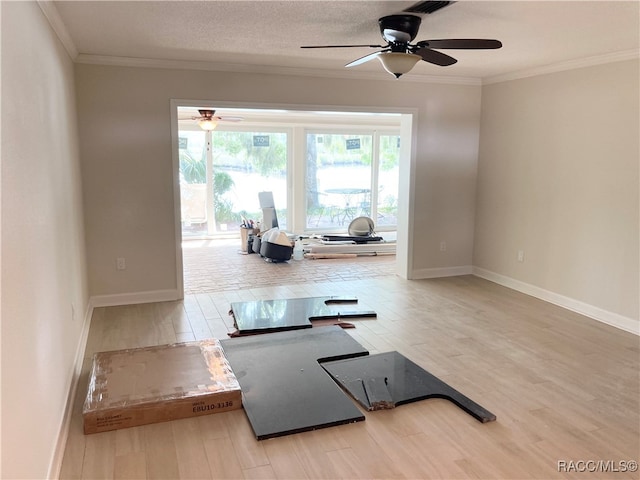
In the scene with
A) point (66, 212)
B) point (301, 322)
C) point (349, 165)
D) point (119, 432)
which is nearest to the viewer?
point (119, 432)

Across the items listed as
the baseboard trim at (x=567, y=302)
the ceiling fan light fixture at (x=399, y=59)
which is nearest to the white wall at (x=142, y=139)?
the ceiling fan light fixture at (x=399, y=59)

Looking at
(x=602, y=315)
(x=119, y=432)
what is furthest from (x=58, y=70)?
(x=602, y=315)

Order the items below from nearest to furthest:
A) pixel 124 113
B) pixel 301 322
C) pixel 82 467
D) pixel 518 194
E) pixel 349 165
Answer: pixel 82 467, pixel 301 322, pixel 124 113, pixel 518 194, pixel 349 165

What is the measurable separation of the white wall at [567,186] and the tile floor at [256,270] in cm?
159

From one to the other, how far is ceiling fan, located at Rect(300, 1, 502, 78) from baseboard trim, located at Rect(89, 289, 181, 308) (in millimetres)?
2978

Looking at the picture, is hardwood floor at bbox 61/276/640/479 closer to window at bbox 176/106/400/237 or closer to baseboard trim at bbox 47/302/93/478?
baseboard trim at bbox 47/302/93/478

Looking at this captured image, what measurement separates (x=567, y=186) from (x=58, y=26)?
4499 mm

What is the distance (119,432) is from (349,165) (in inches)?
294

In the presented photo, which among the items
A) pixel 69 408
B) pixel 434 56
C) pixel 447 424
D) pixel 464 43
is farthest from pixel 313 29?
pixel 69 408

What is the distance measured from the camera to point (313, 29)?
3451 mm

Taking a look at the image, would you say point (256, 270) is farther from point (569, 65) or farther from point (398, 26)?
point (569, 65)

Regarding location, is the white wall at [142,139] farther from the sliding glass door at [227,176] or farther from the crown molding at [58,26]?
the sliding glass door at [227,176]

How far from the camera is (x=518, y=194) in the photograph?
5316mm

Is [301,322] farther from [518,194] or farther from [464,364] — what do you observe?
[518,194]
